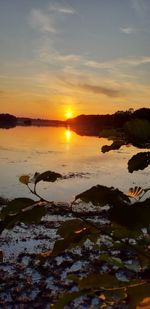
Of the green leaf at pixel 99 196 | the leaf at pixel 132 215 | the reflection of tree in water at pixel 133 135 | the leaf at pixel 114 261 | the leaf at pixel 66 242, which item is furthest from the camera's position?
the leaf at pixel 114 261

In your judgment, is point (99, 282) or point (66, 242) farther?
point (66, 242)

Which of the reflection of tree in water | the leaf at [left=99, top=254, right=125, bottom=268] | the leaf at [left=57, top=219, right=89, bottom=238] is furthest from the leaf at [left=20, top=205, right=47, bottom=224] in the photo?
the leaf at [left=99, top=254, right=125, bottom=268]

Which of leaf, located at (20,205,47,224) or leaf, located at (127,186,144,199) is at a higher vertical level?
leaf, located at (127,186,144,199)

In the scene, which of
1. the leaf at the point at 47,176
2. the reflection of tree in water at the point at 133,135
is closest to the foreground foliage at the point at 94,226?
the leaf at the point at 47,176

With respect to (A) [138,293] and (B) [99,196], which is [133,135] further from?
(A) [138,293]

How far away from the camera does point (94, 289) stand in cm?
115

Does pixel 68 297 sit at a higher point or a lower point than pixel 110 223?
lower

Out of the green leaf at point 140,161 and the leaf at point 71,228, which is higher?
the green leaf at point 140,161

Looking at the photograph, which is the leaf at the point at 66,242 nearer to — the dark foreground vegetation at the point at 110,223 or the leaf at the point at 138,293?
the dark foreground vegetation at the point at 110,223

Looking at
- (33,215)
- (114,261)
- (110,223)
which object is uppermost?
(33,215)

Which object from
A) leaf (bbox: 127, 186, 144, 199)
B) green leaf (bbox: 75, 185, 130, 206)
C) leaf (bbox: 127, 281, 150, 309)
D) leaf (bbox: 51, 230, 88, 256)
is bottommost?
leaf (bbox: 127, 281, 150, 309)

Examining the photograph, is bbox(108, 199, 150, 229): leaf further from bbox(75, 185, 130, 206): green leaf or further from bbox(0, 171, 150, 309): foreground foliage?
bbox(75, 185, 130, 206): green leaf

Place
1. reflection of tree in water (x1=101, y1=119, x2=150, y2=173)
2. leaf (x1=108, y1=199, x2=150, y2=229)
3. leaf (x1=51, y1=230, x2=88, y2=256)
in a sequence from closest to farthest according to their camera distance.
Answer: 1. leaf (x1=108, y1=199, x2=150, y2=229)
2. reflection of tree in water (x1=101, y1=119, x2=150, y2=173)
3. leaf (x1=51, y1=230, x2=88, y2=256)

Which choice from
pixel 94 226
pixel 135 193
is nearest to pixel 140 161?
pixel 135 193
